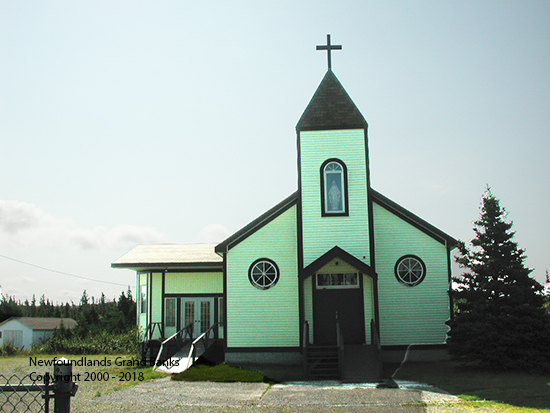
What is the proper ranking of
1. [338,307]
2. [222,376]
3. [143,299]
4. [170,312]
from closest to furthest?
[222,376]
[338,307]
[170,312]
[143,299]

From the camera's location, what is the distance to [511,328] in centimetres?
1534

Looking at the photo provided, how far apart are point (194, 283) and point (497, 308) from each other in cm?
1209

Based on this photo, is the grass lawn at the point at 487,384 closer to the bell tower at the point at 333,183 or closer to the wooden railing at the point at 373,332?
the wooden railing at the point at 373,332

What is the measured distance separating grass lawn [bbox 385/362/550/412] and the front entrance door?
837cm

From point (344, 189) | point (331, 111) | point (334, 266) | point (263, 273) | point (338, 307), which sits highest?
point (331, 111)

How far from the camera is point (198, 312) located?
22344 millimetres

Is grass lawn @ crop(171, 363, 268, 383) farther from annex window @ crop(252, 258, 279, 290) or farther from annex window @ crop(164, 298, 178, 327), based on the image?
annex window @ crop(164, 298, 178, 327)

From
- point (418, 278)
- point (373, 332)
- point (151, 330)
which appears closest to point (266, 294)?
point (373, 332)

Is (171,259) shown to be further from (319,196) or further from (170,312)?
(319,196)

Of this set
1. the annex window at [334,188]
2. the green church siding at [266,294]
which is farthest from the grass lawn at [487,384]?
the annex window at [334,188]

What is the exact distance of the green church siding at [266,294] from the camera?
18.1 meters

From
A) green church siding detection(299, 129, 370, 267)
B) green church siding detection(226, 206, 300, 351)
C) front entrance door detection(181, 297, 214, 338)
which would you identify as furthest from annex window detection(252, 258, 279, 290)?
front entrance door detection(181, 297, 214, 338)

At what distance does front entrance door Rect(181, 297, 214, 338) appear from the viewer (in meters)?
22.2

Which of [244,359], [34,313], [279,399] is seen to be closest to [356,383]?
[279,399]
